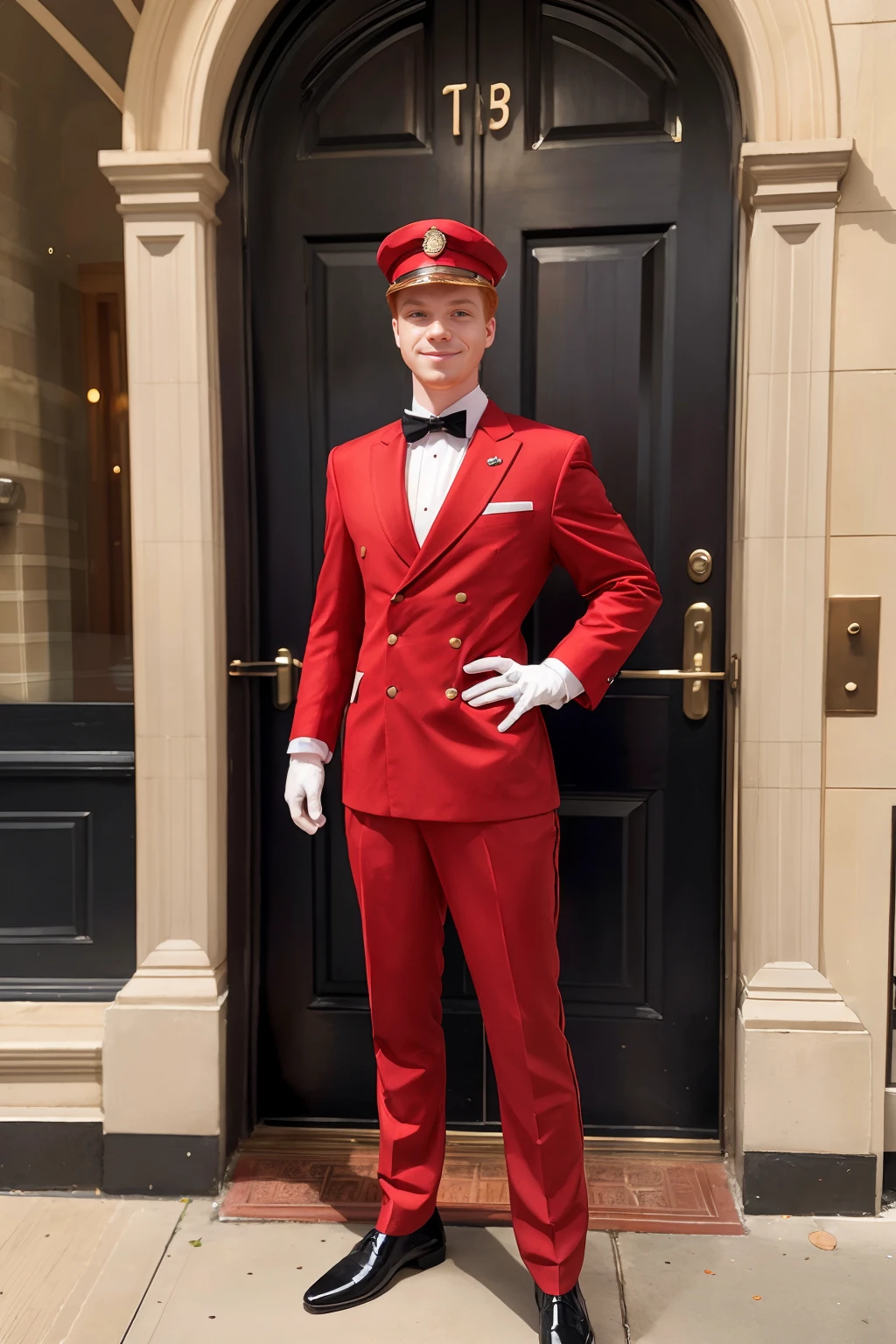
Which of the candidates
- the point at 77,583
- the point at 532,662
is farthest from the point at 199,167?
the point at 532,662

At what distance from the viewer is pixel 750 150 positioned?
221 centimetres

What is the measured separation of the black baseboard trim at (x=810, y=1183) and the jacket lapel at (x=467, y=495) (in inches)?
61.0

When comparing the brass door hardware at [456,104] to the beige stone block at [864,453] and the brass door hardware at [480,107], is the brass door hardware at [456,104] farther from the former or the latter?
the beige stone block at [864,453]

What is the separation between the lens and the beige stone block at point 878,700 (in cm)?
232

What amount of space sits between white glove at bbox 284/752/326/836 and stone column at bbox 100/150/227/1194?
45 centimetres

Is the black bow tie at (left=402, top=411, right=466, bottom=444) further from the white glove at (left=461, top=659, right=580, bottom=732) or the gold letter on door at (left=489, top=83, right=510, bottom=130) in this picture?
the gold letter on door at (left=489, top=83, right=510, bottom=130)

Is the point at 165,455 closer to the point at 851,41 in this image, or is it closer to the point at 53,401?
the point at 53,401

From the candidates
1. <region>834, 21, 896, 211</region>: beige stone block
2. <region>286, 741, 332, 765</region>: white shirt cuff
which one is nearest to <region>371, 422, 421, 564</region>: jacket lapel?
<region>286, 741, 332, 765</region>: white shirt cuff

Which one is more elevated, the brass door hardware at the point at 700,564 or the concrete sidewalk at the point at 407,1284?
the brass door hardware at the point at 700,564

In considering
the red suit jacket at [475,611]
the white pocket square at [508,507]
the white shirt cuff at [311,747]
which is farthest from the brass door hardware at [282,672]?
the white pocket square at [508,507]

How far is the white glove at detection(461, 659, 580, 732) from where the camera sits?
1864 millimetres

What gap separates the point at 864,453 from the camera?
230 centimetres

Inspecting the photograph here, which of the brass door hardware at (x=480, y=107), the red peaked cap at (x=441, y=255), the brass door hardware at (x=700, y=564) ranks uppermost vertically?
the brass door hardware at (x=480, y=107)

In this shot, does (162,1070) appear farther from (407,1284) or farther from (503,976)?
(503,976)
